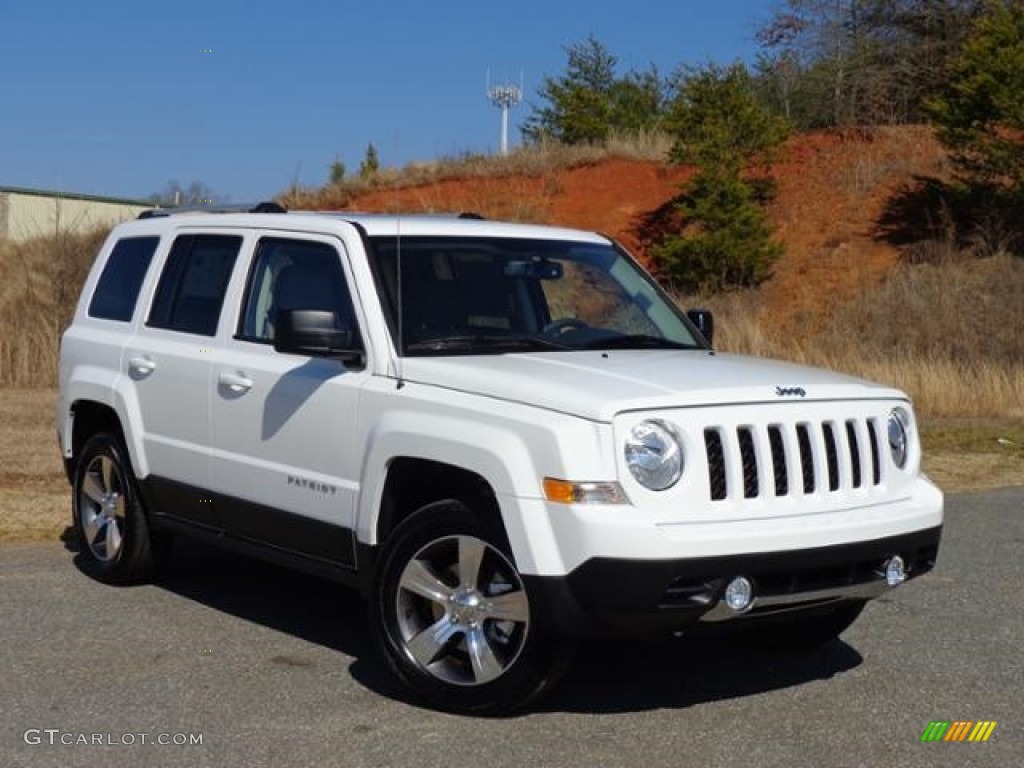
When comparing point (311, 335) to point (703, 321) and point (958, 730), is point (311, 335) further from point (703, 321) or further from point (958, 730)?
point (958, 730)

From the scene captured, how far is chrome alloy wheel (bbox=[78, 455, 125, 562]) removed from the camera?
303 inches

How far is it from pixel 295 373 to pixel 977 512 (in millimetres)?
6260

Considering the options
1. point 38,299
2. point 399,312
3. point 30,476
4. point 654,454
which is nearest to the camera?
point 654,454

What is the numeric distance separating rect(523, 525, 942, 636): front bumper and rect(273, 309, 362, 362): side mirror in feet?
4.61

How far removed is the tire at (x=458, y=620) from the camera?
538cm

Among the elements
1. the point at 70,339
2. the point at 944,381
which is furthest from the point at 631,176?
the point at 70,339

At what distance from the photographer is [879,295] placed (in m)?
28.6

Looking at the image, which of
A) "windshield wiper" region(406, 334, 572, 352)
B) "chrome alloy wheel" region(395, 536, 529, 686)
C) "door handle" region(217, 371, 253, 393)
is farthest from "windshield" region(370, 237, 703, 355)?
"chrome alloy wheel" region(395, 536, 529, 686)

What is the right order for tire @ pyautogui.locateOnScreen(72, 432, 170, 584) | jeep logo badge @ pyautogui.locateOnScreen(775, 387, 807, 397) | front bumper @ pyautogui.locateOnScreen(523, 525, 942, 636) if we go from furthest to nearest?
tire @ pyautogui.locateOnScreen(72, 432, 170, 584), jeep logo badge @ pyautogui.locateOnScreen(775, 387, 807, 397), front bumper @ pyautogui.locateOnScreen(523, 525, 942, 636)

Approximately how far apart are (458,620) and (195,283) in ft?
8.46

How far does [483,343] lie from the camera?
6309 mm

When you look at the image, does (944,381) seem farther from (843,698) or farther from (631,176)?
(631,176)

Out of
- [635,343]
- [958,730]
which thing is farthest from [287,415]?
[958,730]

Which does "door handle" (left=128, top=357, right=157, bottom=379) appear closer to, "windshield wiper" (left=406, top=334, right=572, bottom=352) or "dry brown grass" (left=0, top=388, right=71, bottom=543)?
"windshield wiper" (left=406, top=334, right=572, bottom=352)
